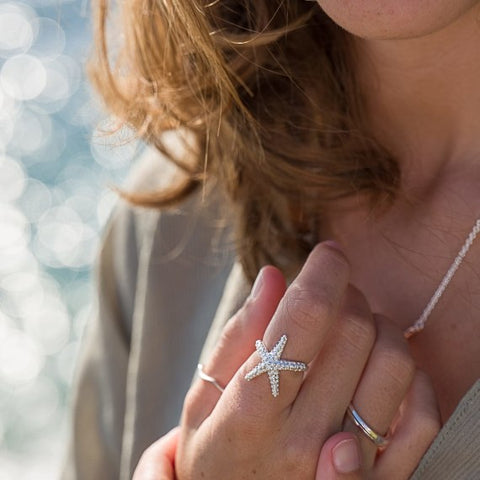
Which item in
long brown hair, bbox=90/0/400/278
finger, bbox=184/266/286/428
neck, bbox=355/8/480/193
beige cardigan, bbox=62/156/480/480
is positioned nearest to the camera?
finger, bbox=184/266/286/428

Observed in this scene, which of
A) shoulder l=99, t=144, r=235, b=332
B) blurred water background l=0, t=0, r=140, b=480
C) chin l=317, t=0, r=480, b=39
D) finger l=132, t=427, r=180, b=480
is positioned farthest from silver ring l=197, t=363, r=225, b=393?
blurred water background l=0, t=0, r=140, b=480

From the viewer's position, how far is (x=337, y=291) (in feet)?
4.45

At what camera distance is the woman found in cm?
132

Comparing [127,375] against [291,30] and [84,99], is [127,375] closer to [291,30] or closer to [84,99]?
[291,30]

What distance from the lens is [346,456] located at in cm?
127

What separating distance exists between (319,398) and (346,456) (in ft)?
0.29

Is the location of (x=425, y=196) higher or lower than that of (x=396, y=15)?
lower

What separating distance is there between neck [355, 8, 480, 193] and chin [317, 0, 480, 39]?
153 mm

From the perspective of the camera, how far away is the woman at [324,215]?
1323mm

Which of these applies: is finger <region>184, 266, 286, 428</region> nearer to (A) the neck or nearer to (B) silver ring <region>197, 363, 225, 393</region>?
(B) silver ring <region>197, 363, 225, 393</region>

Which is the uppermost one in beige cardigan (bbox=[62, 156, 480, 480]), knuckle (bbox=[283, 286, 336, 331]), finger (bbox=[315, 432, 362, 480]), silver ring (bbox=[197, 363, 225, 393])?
knuckle (bbox=[283, 286, 336, 331])

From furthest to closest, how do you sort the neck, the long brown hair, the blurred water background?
the blurred water background → the long brown hair → the neck

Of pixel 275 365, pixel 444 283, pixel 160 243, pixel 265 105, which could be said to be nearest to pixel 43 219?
pixel 160 243

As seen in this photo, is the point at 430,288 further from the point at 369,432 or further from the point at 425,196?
the point at 369,432
